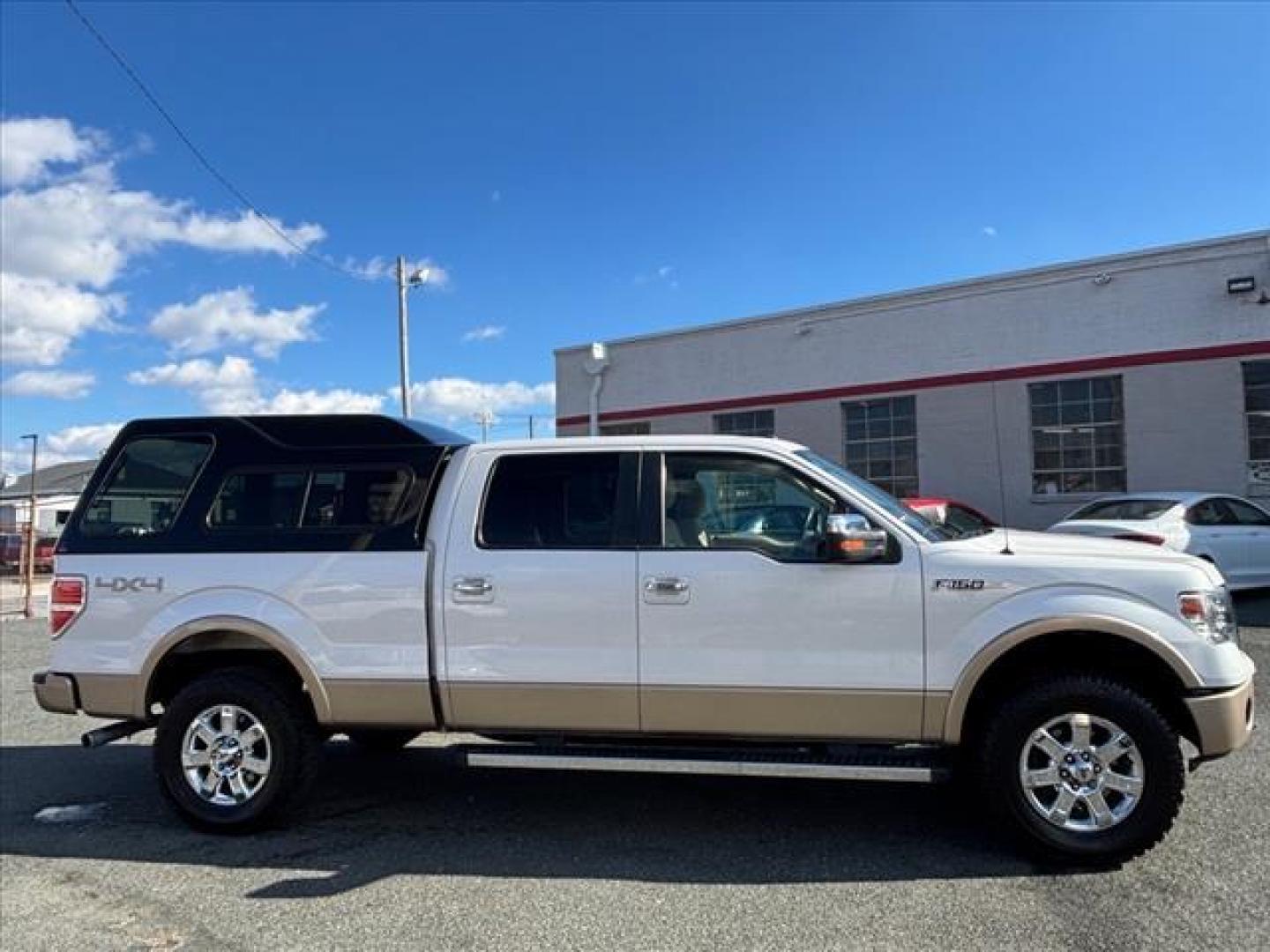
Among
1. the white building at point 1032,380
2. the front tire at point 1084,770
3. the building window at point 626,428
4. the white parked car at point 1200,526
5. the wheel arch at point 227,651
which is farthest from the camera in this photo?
the building window at point 626,428

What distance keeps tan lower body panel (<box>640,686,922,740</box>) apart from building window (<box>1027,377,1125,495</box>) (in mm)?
14121

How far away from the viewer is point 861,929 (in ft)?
12.7

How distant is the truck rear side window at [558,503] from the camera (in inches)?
197

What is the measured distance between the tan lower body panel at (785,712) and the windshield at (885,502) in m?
0.78

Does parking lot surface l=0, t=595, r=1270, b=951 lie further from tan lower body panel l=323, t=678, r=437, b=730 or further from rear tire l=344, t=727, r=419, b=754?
tan lower body panel l=323, t=678, r=437, b=730

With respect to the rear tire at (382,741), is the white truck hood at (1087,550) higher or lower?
higher

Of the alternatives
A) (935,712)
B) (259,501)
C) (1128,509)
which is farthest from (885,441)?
(259,501)

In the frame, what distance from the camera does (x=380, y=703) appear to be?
16.7 ft

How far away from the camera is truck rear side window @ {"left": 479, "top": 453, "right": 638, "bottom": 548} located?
16.4 feet

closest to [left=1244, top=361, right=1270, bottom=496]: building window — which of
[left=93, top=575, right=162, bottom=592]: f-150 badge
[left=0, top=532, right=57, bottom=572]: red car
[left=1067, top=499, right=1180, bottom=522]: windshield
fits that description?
[left=1067, top=499, right=1180, bottom=522]: windshield

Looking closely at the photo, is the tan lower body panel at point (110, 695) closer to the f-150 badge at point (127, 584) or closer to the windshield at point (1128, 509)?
the f-150 badge at point (127, 584)

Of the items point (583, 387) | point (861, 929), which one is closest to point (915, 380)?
point (583, 387)

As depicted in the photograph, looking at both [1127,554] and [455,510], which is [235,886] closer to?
[455,510]

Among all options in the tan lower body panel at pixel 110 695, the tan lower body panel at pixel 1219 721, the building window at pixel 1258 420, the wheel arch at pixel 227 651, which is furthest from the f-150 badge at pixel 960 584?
the building window at pixel 1258 420
